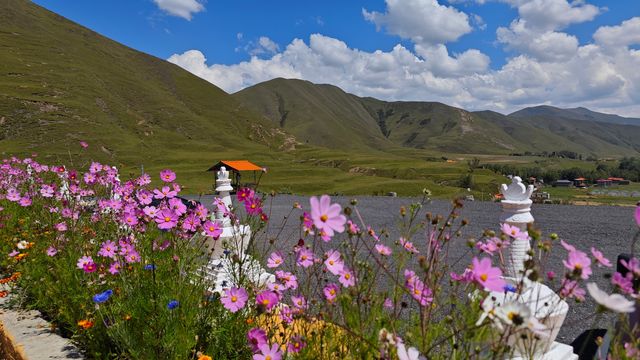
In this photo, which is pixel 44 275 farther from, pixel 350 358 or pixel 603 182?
pixel 603 182

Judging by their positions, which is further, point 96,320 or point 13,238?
point 13,238

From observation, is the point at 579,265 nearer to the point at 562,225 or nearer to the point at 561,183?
the point at 562,225

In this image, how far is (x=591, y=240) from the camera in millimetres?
12516

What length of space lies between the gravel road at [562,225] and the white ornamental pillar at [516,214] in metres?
3.22

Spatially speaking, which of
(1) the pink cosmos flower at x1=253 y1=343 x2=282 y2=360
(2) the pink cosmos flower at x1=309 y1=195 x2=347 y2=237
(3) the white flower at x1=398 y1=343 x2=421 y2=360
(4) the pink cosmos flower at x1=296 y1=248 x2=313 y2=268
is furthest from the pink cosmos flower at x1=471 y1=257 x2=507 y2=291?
(4) the pink cosmos flower at x1=296 y1=248 x2=313 y2=268

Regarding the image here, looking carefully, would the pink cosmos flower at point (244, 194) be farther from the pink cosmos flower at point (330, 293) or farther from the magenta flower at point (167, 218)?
the pink cosmos flower at point (330, 293)

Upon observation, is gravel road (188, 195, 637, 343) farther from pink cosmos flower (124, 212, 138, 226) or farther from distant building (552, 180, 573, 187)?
distant building (552, 180, 573, 187)

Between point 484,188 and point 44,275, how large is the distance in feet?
217

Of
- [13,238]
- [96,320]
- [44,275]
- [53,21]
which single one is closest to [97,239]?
[44,275]

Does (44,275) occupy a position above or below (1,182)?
below

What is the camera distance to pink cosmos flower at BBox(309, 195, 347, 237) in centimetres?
163

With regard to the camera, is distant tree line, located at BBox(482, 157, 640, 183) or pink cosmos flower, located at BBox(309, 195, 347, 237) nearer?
pink cosmos flower, located at BBox(309, 195, 347, 237)

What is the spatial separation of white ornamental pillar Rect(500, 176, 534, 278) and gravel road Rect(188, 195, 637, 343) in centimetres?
322

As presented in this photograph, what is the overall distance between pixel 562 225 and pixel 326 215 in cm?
1597
